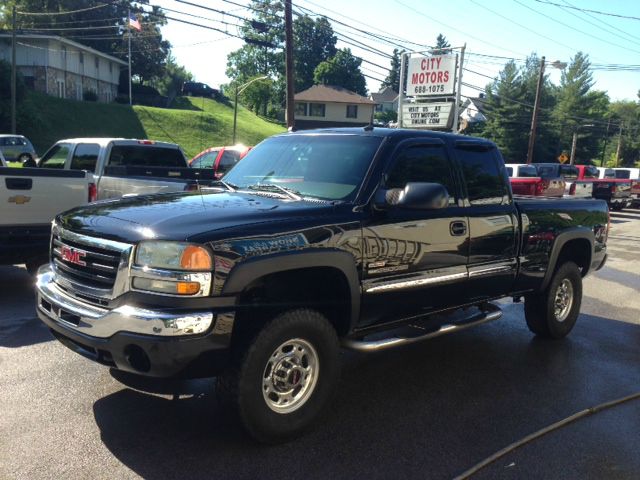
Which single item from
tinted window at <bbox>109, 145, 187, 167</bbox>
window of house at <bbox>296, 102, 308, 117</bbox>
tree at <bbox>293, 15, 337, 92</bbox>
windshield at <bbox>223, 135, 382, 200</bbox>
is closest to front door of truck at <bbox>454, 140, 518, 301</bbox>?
windshield at <bbox>223, 135, 382, 200</bbox>

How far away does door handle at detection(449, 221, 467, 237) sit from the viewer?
15.0 ft

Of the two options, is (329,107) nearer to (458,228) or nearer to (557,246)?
(557,246)

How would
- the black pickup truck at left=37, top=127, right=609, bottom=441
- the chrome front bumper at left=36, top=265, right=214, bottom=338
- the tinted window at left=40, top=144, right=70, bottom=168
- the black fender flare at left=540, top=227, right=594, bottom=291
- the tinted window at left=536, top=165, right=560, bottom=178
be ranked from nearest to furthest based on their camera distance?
the chrome front bumper at left=36, top=265, right=214, bottom=338 < the black pickup truck at left=37, top=127, right=609, bottom=441 < the black fender flare at left=540, top=227, right=594, bottom=291 < the tinted window at left=40, top=144, right=70, bottom=168 < the tinted window at left=536, top=165, right=560, bottom=178

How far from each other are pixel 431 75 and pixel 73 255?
60.3 ft

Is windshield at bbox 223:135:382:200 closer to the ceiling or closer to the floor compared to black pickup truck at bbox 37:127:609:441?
closer to the ceiling

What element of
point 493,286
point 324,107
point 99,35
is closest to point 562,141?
point 324,107

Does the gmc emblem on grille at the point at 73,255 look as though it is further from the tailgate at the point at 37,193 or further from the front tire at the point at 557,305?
the front tire at the point at 557,305

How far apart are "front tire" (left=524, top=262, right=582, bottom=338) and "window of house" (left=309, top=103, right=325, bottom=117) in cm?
6066

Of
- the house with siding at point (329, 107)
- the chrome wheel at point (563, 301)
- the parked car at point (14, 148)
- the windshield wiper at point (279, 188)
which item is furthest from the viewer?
the house with siding at point (329, 107)

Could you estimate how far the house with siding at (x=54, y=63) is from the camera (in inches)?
1833

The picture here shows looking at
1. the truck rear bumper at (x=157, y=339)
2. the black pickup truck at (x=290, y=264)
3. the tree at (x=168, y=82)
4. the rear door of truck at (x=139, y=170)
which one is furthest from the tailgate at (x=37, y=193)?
the tree at (x=168, y=82)

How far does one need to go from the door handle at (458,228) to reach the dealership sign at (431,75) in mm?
15924

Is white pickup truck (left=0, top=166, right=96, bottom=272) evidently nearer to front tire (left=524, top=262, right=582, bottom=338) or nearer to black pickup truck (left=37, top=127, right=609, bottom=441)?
black pickup truck (left=37, top=127, right=609, bottom=441)

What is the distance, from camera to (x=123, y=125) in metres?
44.9
